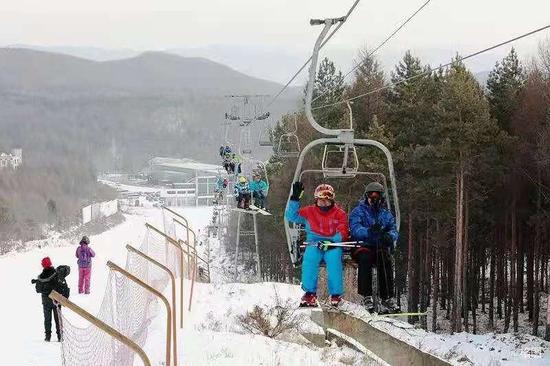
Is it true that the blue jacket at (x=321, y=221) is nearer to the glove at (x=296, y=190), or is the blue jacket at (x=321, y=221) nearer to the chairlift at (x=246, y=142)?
the glove at (x=296, y=190)

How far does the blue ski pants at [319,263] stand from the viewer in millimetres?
9797

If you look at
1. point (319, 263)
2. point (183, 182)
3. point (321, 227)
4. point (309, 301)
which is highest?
point (321, 227)

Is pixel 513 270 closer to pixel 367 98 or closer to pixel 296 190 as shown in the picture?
pixel 367 98

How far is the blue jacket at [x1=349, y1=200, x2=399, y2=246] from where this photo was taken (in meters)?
9.42

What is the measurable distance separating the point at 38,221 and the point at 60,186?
26.2 metres

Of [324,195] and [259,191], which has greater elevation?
[324,195]

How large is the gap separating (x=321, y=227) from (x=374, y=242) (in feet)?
2.62

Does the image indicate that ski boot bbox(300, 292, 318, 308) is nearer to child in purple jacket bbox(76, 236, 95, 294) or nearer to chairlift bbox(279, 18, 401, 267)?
chairlift bbox(279, 18, 401, 267)

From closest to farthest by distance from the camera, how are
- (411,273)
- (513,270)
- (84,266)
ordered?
(84,266)
(513,270)
(411,273)

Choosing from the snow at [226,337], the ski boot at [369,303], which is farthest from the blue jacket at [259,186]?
the ski boot at [369,303]

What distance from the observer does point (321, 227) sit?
9789mm

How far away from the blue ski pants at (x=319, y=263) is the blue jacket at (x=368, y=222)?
45 cm

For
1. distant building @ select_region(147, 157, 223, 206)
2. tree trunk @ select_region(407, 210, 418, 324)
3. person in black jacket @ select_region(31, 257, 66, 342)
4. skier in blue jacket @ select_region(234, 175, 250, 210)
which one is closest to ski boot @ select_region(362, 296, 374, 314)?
person in black jacket @ select_region(31, 257, 66, 342)

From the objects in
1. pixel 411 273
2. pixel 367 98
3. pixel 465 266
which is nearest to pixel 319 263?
pixel 411 273
